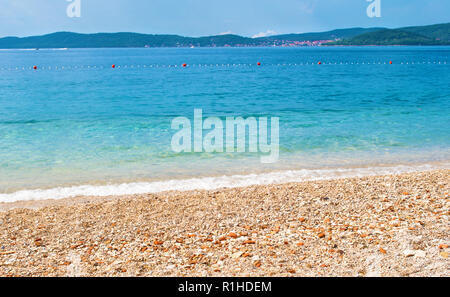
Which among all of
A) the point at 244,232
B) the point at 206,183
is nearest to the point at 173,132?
the point at 206,183

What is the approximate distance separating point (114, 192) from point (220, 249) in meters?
4.57

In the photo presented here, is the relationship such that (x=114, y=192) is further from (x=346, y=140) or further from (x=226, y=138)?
(x=346, y=140)

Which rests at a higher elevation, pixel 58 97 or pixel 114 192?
pixel 58 97

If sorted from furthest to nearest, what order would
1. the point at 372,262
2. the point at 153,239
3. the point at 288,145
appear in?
the point at 288,145 < the point at 153,239 < the point at 372,262

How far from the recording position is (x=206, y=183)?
33.7ft

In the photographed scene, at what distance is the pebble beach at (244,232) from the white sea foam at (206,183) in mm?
540

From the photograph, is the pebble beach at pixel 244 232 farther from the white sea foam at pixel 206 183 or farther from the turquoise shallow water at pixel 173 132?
the turquoise shallow water at pixel 173 132

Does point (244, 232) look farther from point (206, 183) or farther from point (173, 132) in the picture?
point (173, 132)

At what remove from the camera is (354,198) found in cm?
800

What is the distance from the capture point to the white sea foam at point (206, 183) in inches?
377

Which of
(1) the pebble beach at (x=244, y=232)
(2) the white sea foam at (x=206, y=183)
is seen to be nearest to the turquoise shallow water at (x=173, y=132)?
(2) the white sea foam at (x=206, y=183)

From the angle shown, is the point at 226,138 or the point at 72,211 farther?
the point at 226,138
